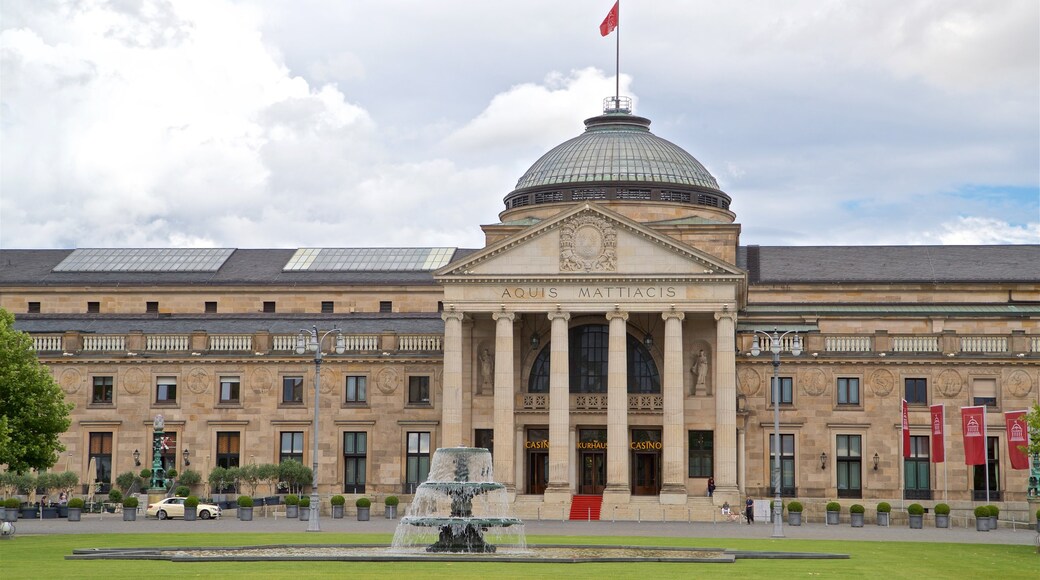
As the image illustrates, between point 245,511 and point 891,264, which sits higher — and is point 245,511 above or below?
below

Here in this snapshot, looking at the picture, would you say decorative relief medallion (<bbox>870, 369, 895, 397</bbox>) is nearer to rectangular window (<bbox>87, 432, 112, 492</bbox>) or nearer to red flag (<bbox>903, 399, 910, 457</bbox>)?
red flag (<bbox>903, 399, 910, 457</bbox>)

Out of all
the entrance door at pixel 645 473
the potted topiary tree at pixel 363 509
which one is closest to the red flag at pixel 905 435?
the entrance door at pixel 645 473

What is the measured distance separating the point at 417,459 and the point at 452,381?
26.8ft

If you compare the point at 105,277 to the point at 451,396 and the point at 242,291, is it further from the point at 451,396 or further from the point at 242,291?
the point at 451,396

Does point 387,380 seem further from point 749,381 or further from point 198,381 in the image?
point 749,381

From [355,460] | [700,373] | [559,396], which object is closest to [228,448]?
[355,460]

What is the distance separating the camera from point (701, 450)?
93.0m

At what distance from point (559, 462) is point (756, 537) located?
23658 mm

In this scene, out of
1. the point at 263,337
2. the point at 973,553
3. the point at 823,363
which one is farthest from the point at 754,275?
the point at 973,553

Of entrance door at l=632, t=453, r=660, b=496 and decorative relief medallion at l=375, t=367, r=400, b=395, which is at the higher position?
decorative relief medallion at l=375, t=367, r=400, b=395

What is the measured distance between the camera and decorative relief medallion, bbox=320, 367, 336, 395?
97188 mm

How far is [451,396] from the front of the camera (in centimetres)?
9031

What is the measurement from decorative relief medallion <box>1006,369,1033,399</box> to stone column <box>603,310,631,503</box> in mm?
22742

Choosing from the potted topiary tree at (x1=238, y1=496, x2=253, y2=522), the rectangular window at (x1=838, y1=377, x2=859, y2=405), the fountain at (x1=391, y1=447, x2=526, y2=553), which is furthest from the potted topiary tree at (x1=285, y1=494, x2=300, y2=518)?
the rectangular window at (x1=838, y1=377, x2=859, y2=405)
